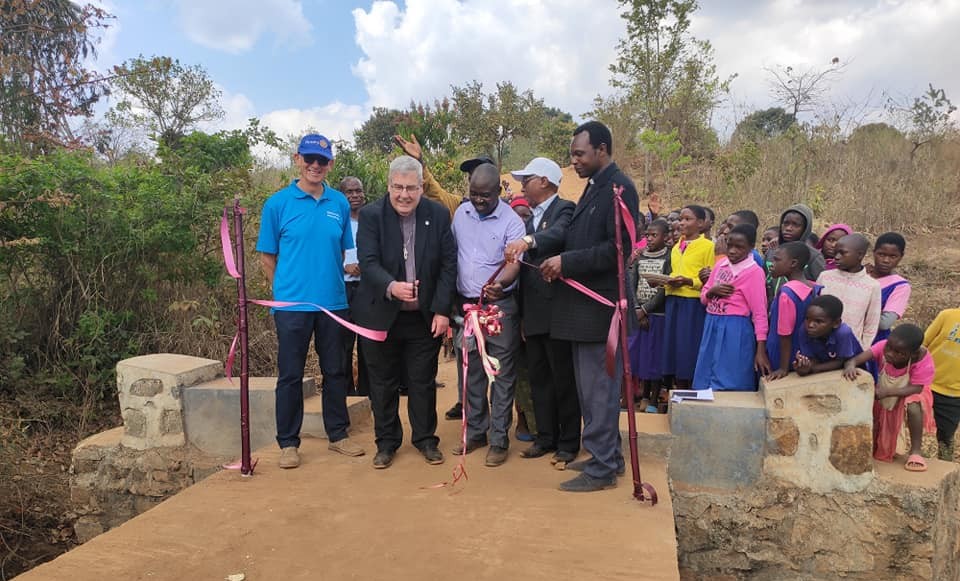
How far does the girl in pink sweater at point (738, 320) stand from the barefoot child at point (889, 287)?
2.45ft

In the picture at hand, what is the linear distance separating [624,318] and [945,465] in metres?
2.27

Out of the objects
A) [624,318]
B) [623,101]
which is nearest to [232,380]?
[624,318]

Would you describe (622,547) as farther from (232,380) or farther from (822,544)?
(232,380)

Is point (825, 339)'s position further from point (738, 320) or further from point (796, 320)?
point (738, 320)

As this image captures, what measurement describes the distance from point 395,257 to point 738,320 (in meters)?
2.27

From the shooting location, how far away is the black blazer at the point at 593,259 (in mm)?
3332

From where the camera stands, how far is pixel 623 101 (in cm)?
1577

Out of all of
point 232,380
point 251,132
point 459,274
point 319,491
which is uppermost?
point 251,132

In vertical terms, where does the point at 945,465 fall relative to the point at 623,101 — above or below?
below

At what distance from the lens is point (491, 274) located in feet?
12.8

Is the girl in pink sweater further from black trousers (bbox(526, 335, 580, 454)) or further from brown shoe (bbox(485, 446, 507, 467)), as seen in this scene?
brown shoe (bbox(485, 446, 507, 467))

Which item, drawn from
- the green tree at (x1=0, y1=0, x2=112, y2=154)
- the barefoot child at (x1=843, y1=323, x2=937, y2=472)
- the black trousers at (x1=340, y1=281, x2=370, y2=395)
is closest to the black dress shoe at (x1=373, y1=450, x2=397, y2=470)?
the black trousers at (x1=340, y1=281, x2=370, y2=395)

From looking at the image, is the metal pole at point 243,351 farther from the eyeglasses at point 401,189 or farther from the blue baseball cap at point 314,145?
the eyeglasses at point 401,189

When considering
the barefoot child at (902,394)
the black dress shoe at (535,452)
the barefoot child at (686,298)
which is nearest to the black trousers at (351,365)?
the black dress shoe at (535,452)
